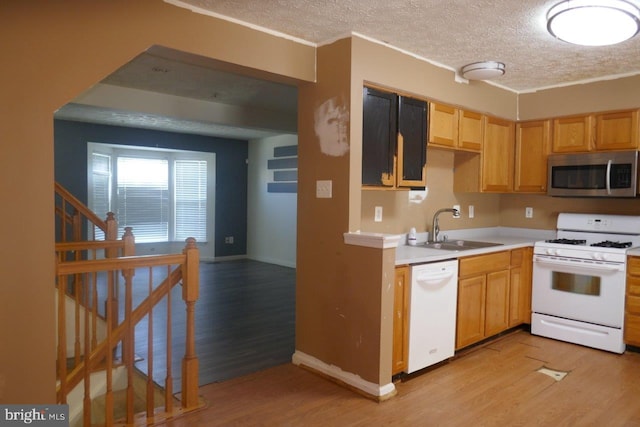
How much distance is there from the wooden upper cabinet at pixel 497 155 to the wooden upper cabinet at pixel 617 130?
2.53ft

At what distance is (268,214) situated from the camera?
322 inches

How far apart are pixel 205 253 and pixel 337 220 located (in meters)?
5.82

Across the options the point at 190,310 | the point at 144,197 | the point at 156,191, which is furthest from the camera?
the point at 156,191

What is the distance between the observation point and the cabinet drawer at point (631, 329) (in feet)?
11.8

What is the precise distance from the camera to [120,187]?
771 cm

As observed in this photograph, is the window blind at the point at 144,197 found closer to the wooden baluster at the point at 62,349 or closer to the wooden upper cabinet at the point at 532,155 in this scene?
the wooden baluster at the point at 62,349

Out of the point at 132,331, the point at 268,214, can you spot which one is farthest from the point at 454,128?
the point at 268,214

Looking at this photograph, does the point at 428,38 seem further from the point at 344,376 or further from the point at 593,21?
the point at 344,376

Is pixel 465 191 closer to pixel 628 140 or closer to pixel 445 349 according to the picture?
pixel 628 140

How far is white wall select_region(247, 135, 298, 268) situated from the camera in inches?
303

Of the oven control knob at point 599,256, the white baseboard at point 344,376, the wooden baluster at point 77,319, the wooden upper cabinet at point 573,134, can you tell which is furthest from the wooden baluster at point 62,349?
the wooden upper cabinet at point 573,134

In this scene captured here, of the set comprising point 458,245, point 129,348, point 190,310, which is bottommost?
point 129,348

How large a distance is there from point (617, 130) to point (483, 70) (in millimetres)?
1445

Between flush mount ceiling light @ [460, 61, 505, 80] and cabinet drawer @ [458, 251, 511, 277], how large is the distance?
146cm
